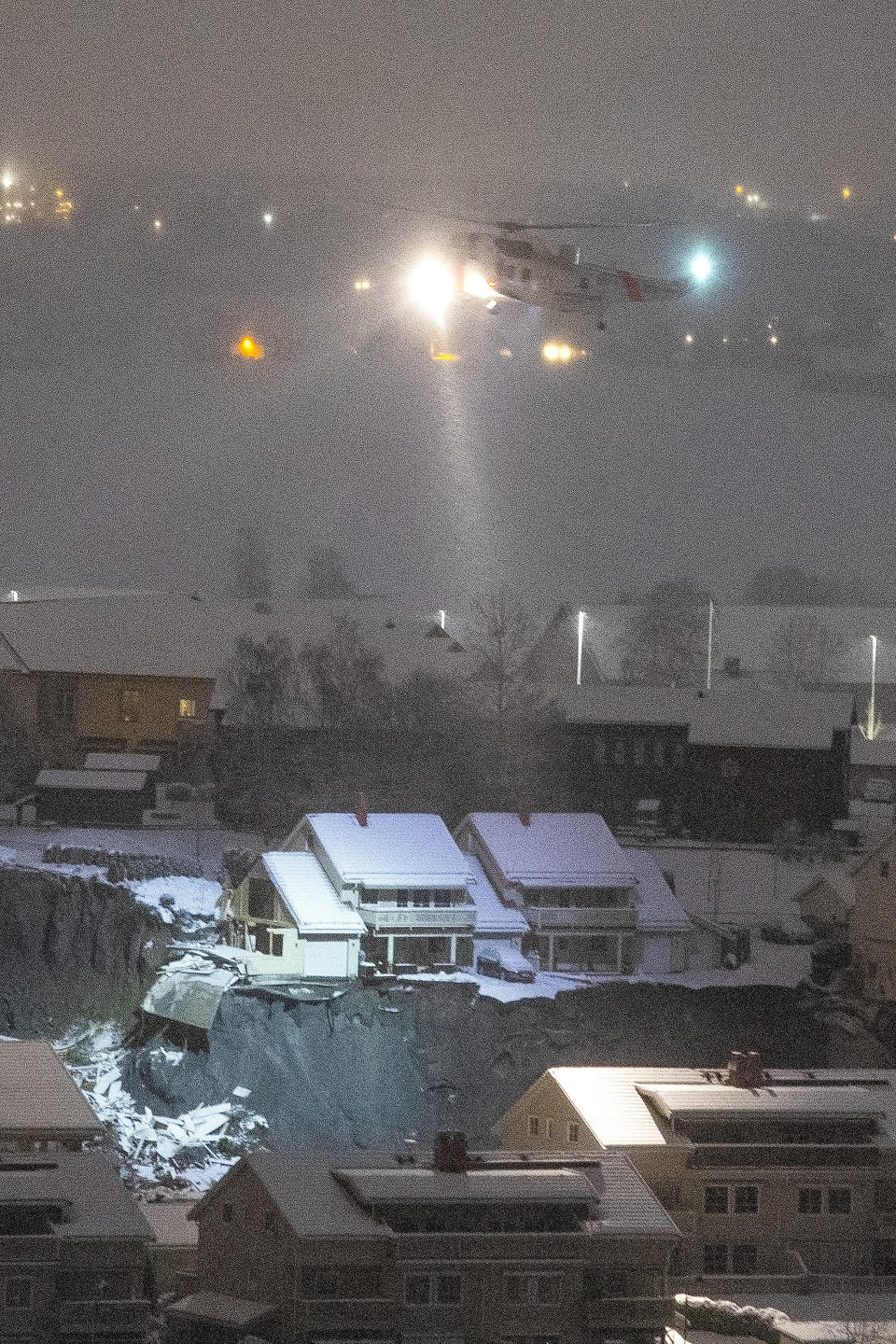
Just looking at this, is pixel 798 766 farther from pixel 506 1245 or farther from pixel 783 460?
pixel 783 460

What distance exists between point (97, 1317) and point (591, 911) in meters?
5.16

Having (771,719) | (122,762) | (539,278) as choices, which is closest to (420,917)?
(122,762)

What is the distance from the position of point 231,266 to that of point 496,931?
14903mm

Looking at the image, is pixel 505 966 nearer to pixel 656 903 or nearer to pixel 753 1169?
pixel 656 903

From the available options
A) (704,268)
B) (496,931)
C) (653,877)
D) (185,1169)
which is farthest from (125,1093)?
(704,268)

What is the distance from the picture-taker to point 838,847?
1323 cm

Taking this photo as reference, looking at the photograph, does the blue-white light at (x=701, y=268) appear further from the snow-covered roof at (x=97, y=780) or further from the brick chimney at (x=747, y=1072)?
the brick chimney at (x=747, y=1072)

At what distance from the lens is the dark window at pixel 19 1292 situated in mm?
6539

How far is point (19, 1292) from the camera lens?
21.5 ft

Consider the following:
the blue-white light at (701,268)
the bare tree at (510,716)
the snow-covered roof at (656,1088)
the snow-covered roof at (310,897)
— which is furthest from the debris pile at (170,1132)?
the blue-white light at (701,268)

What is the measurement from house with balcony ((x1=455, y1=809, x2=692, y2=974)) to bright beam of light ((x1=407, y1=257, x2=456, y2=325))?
7.46 m

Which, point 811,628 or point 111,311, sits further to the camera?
point 111,311

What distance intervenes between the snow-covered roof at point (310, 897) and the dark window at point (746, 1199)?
3.18 m

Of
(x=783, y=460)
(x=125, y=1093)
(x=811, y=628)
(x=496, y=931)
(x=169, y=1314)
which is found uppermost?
(x=783, y=460)
